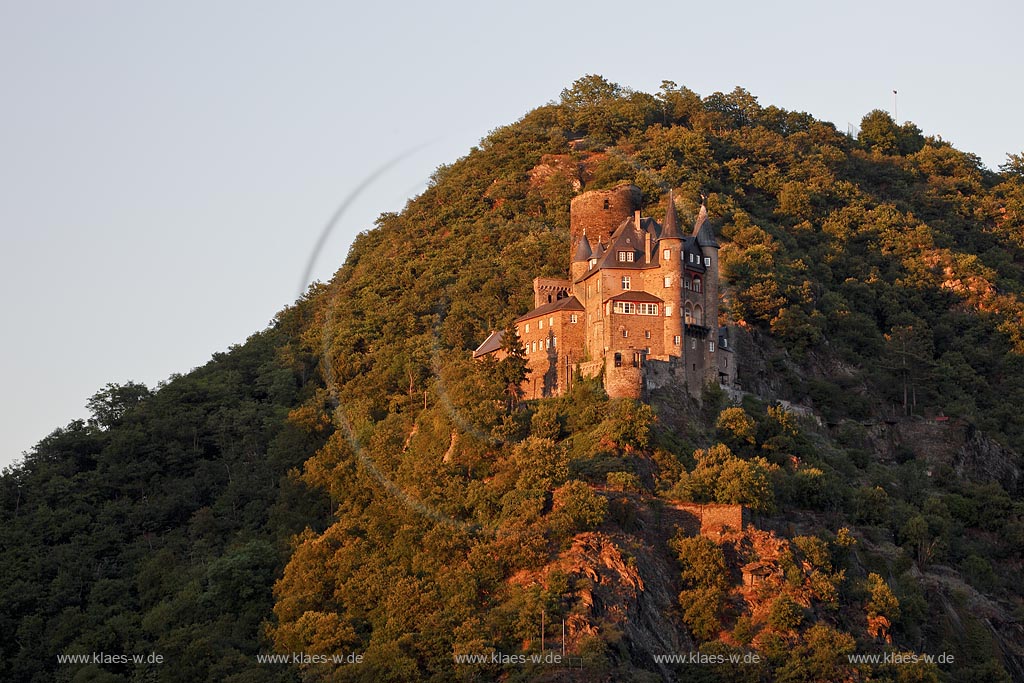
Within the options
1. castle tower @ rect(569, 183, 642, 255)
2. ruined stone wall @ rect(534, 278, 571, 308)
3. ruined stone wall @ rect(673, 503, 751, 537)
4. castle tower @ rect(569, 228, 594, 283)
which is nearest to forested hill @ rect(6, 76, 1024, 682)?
ruined stone wall @ rect(673, 503, 751, 537)

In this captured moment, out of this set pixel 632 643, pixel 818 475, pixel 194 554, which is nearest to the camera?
pixel 632 643

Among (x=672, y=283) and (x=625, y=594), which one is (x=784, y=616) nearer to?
(x=625, y=594)

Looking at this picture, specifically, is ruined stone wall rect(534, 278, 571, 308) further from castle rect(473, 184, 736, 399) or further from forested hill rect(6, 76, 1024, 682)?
forested hill rect(6, 76, 1024, 682)

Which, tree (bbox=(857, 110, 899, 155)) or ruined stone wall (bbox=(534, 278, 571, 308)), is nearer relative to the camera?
ruined stone wall (bbox=(534, 278, 571, 308))

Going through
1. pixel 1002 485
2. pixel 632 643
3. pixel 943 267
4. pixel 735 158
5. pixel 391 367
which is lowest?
pixel 632 643

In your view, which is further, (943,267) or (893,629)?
(943,267)

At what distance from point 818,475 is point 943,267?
40.2 metres

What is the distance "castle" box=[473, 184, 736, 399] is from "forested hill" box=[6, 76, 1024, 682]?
1.53 m

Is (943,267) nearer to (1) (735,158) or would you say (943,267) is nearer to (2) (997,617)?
(1) (735,158)

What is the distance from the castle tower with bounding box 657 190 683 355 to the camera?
87.1 meters

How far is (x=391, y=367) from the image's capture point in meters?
103

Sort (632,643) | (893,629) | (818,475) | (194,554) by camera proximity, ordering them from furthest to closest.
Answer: (194,554), (818,475), (893,629), (632,643)

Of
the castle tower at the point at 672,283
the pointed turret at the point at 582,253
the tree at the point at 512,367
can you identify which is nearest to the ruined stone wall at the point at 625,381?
the castle tower at the point at 672,283

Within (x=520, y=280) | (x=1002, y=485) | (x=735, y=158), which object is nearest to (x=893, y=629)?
(x=1002, y=485)
